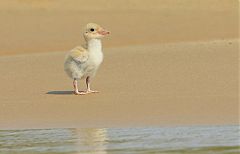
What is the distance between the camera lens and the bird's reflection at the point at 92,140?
816 cm

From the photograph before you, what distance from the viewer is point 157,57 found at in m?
14.7

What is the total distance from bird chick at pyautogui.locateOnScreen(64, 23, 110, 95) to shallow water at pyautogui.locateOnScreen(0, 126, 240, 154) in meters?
2.40

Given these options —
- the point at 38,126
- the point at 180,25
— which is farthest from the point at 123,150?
the point at 180,25

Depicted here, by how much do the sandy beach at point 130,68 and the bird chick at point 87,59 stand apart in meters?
0.27

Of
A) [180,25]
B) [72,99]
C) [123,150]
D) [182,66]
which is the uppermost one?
[180,25]

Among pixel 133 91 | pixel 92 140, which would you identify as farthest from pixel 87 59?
pixel 92 140

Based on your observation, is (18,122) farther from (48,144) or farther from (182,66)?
(182,66)

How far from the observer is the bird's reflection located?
26.8 ft

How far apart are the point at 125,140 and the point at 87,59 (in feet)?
11.0

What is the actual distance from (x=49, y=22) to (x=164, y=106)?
475 inches

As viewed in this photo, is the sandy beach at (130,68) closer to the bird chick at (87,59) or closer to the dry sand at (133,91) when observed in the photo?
the dry sand at (133,91)

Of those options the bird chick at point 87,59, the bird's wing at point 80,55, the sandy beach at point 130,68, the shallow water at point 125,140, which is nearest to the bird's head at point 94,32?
the bird chick at point 87,59

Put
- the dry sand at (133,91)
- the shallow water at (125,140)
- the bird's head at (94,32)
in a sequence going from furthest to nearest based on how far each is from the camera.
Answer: the bird's head at (94,32) → the dry sand at (133,91) → the shallow water at (125,140)

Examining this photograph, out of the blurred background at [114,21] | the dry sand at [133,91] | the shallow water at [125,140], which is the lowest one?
the shallow water at [125,140]
